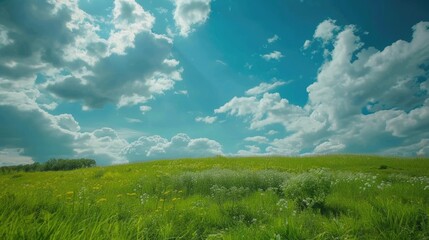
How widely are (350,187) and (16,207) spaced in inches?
526

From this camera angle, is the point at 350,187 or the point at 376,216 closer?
the point at 376,216

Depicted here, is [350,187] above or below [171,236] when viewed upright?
above

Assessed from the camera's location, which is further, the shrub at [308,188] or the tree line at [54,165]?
the tree line at [54,165]

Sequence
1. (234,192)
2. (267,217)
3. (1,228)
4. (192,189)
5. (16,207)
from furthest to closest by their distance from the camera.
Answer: (192,189)
(234,192)
(267,217)
(16,207)
(1,228)

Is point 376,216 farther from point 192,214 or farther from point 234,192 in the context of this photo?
point 234,192

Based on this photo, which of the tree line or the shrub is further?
the tree line

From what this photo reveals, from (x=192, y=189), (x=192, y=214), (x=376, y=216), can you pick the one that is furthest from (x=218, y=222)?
(x=192, y=189)

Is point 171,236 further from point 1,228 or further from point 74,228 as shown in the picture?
point 1,228

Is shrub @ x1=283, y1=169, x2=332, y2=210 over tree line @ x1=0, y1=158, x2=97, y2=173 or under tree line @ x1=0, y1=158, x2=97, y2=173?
under

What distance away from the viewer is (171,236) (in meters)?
6.01

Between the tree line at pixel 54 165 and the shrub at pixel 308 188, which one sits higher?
the tree line at pixel 54 165

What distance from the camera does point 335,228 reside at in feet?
22.0

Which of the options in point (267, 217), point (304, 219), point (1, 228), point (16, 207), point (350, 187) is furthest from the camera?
point (350, 187)

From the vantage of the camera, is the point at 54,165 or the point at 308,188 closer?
the point at 308,188
